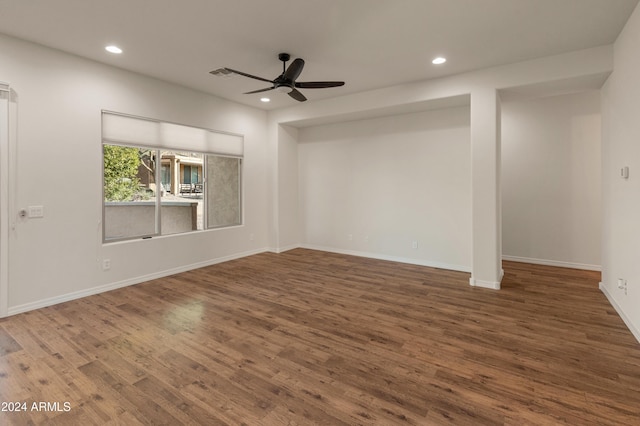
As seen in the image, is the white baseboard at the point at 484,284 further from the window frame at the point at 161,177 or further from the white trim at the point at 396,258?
the window frame at the point at 161,177

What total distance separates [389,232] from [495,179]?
221 centimetres

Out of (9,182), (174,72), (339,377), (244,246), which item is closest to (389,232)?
(244,246)

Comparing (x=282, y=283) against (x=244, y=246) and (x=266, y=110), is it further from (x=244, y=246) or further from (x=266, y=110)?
(x=266, y=110)

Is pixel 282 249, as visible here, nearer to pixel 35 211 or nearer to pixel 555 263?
pixel 35 211

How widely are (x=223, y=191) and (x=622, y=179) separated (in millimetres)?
5729

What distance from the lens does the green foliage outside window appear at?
13.8 feet

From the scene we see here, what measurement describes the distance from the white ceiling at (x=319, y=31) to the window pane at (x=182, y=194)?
142 centimetres

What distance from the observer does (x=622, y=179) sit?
10.3 feet

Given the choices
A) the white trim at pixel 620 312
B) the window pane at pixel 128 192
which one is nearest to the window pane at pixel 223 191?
the window pane at pixel 128 192

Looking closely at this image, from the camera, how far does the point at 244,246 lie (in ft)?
20.4

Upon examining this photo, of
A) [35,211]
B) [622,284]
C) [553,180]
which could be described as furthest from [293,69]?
[553,180]

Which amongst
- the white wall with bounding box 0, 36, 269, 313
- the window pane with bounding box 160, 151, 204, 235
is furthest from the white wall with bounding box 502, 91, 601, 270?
the white wall with bounding box 0, 36, 269, 313

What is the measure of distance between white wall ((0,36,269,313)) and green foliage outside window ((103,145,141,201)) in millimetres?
176

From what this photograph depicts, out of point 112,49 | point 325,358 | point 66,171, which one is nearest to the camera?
point 325,358
